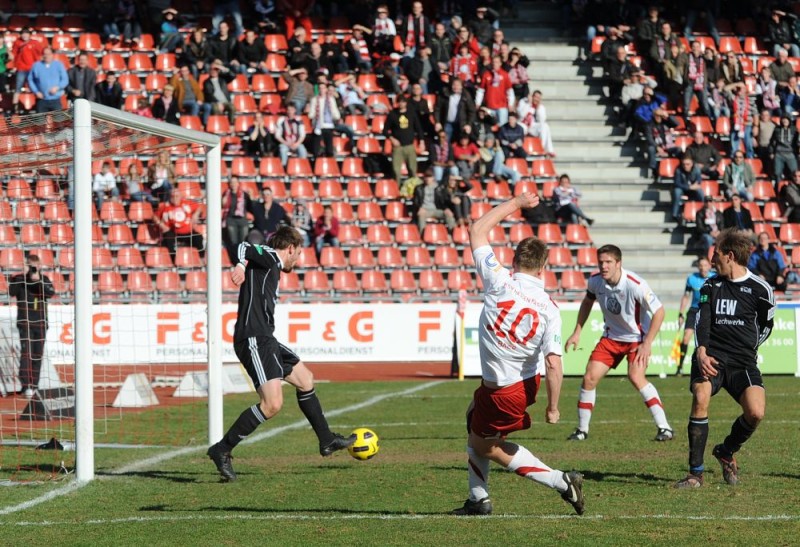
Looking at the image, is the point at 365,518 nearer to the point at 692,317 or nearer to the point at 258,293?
the point at 258,293

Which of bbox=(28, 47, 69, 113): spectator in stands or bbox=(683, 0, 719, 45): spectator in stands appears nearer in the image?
bbox=(28, 47, 69, 113): spectator in stands

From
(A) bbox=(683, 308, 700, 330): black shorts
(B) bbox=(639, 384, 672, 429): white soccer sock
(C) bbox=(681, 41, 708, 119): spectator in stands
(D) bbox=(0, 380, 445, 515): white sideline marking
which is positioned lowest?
(D) bbox=(0, 380, 445, 515): white sideline marking

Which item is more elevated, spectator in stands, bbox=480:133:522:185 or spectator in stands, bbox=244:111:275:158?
spectator in stands, bbox=244:111:275:158

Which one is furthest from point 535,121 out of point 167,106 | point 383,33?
point 167,106

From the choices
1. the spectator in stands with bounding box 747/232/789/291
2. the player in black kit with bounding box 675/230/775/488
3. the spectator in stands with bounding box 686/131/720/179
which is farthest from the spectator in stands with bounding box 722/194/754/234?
the player in black kit with bounding box 675/230/775/488

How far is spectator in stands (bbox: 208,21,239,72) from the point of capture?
30609mm

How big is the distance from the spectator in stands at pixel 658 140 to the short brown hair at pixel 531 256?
22.9 metres

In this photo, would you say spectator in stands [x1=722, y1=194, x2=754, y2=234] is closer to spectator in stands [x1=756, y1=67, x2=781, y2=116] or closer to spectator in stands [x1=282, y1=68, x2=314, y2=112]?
spectator in stands [x1=756, y1=67, x2=781, y2=116]

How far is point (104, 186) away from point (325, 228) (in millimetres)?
4989

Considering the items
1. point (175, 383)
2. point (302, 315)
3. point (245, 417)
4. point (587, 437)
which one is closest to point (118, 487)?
point (245, 417)

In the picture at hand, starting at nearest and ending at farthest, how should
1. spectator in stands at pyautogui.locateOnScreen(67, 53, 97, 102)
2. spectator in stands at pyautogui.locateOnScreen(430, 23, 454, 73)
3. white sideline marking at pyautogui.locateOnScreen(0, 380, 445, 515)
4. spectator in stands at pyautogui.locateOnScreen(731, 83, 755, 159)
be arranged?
white sideline marking at pyautogui.locateOnScreen(0, 380, 445, 515) < spectator in stands at pyautogui.locateOnScreen(67, 53, 97, 102) < spectator in stands at pyautogui.locateOnScreen(430, 23, 454, 73) < spectator in stands at pyautogui.locateOnScreen(731, 83, 755, 159)

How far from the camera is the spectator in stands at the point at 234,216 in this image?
26.1 meters

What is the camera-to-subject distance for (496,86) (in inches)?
1202

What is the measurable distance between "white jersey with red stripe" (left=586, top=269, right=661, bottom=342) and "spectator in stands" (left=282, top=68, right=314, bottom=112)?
55.2 ft
